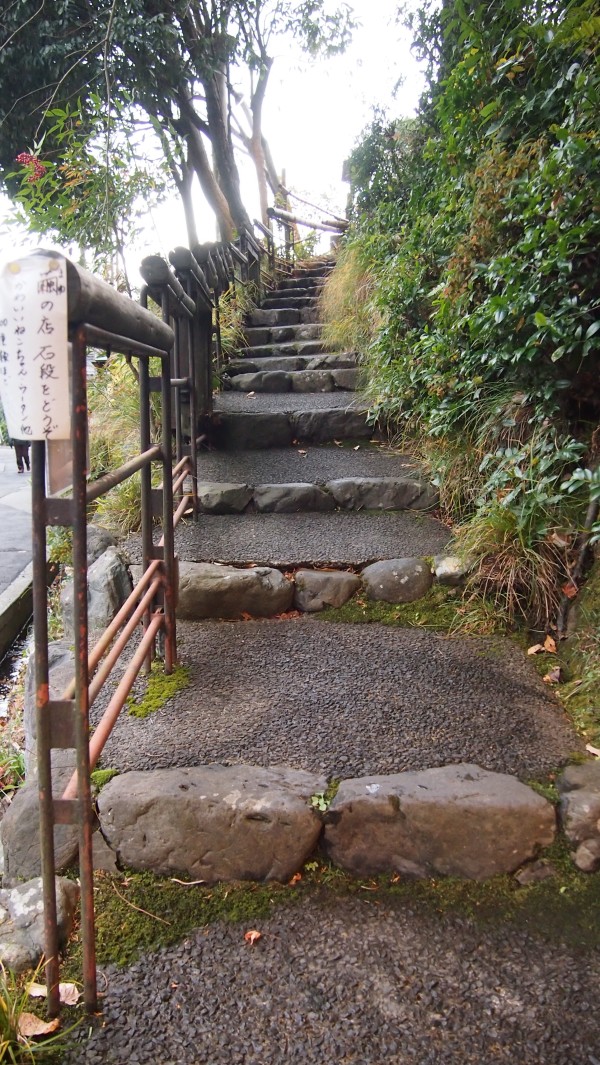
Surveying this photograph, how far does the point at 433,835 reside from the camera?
1.57 m

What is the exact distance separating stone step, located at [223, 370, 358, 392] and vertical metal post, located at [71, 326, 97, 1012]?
4074mm

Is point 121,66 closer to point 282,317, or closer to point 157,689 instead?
point 282,317

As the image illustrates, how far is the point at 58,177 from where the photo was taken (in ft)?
15.8

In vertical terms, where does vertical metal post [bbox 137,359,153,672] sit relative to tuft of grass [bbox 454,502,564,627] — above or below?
above

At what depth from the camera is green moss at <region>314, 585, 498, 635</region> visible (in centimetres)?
249

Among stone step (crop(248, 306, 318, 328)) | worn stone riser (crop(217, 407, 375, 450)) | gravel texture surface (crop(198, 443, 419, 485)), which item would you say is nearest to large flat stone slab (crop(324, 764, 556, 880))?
gravel texture surface (crop(198, 443, 419, 485))

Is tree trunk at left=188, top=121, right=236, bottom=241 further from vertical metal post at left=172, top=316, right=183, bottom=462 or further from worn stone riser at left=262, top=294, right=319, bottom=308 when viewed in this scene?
vertical metal post at left=172, top=316, right=183, bottom=462

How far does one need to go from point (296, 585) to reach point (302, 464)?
1.34 metres

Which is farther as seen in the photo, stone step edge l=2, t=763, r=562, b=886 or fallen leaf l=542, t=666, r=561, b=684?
fallen leaf l=542, t=666, r=561, b=684

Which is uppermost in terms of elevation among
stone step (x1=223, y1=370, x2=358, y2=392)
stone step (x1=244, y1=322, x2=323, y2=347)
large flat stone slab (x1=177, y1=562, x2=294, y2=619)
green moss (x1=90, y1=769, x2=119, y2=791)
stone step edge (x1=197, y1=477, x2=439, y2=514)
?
stone step (x1=244, y1=322, x2=323, y2=347)

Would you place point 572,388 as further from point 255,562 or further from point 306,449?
point 306,449

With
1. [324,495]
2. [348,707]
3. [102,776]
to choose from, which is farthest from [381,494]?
[102,776]

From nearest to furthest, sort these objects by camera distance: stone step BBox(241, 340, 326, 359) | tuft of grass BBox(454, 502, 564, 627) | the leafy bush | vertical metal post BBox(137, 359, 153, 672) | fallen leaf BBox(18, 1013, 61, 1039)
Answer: fallen leaf BBox(18, 1013, 61, 1039), vertical metal post BBox(137, 359, 153, 672), the leafy bush, tuft of grass BBox(454, 502, 564, 627), stone step BBox(241, 340, 326, 359)

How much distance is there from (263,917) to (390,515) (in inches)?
85.6
